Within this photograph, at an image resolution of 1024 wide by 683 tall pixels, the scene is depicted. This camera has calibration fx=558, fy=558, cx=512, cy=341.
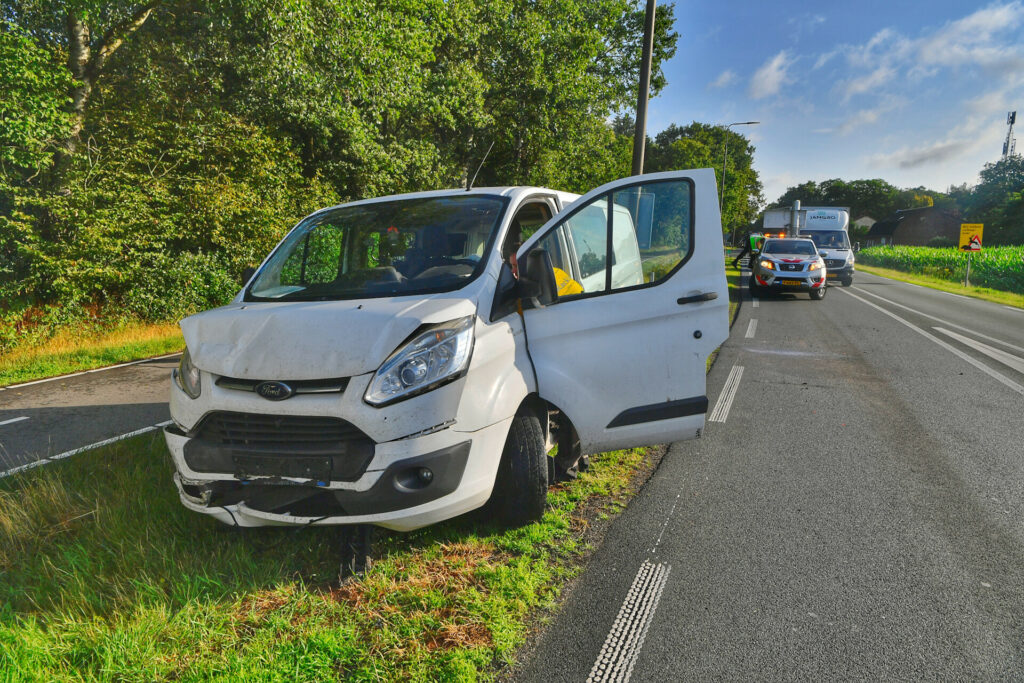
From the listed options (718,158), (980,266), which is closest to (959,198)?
(718,158)

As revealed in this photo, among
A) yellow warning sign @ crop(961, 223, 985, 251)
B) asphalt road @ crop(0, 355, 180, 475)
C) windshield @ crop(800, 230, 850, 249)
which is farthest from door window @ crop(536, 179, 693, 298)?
yellow warning sign @ crop(961, 223, 985, 251)

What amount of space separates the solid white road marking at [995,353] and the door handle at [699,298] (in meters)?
7.19

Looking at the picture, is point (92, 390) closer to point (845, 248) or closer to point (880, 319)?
point (880, 319)

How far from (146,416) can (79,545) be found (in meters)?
2.99

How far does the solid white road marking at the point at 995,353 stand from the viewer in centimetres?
809

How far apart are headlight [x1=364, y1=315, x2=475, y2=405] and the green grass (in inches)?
39.1

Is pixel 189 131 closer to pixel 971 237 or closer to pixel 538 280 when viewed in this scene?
pixel 538 280

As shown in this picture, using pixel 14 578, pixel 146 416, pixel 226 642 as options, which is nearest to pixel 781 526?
pixel 226 642

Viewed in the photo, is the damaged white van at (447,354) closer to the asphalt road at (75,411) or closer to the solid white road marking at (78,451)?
the solid white road marking at (78,451)

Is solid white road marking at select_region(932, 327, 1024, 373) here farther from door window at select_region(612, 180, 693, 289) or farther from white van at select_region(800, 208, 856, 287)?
white van at select_region(800, 208, 856, 287)

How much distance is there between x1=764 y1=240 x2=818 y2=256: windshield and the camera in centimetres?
1691

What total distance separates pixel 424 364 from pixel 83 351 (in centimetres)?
882

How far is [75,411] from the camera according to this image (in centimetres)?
589

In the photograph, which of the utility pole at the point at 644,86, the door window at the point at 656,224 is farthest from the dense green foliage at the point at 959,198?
the door window at the point at 656,224
